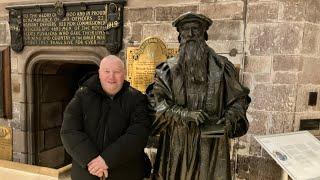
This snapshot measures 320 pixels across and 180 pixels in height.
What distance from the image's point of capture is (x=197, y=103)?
2.04 metres

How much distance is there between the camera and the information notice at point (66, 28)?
4.27m

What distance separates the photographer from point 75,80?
6039mm

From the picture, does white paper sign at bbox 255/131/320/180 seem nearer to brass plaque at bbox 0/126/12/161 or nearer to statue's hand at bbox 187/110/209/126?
statue's hand at bbox 187/110/209/126

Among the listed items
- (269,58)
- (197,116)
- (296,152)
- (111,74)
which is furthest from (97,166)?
(269,58)

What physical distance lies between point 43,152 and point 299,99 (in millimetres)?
4012

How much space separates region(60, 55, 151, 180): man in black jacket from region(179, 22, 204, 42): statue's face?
0.49 m

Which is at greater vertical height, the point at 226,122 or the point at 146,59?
the point at 146,59

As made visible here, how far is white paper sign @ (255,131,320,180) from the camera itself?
8.78 feet

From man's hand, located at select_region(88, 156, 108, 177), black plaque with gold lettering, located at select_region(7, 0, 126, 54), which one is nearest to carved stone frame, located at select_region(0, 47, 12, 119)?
black plaque with gold lettering, located at select_region(7, 0, 126, 54)

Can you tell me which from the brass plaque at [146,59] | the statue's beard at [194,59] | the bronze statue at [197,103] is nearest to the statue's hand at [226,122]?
the bronze statue at [197,103]

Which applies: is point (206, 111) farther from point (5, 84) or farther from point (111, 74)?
point (5, 84)

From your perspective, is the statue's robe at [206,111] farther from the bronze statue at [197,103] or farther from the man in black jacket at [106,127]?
the man in black jacket at [106,127]

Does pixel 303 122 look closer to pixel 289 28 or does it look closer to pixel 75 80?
pixel 289 28

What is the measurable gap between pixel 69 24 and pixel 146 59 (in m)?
A: 1.35
